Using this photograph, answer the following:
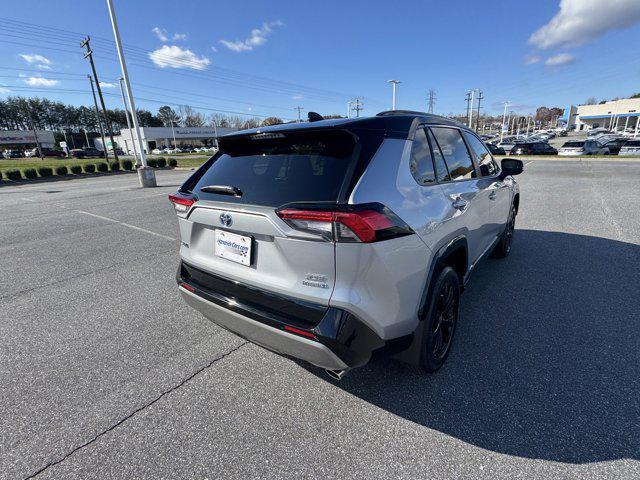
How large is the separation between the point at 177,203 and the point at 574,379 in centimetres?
311

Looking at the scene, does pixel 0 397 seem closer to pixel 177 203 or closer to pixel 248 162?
pixel 177 203

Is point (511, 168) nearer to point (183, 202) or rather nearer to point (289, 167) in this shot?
point (289, 167)

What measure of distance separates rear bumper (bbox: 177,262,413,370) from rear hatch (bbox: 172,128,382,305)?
3.2 inches

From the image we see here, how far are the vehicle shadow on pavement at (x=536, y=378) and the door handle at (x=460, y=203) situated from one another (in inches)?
44.5

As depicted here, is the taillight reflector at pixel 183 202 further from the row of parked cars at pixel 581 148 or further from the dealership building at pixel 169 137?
the dealership building at pixel 169 137

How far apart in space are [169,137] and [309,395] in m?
99.2

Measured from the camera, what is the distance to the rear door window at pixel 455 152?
2729 millimetres

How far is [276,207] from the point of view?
191 cm

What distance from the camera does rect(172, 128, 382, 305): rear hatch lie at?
181 cm

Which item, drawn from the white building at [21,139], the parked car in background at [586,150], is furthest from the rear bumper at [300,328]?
the white building at [21,139]

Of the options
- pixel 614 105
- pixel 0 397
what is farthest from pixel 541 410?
pixel 614 105

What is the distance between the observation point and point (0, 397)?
2.35 meters

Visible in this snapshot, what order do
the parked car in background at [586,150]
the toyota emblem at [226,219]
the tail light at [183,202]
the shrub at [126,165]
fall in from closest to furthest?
1. the toyota emblem at [226,219]
2. the tail light at [183,202]
3. the parked car in background at [586,150]
4. the shrub at [126,165]

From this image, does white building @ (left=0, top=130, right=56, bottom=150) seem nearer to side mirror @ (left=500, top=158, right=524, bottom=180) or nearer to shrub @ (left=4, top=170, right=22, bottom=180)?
shrub @ (left=4, top=170, right=22, bottom=180)
